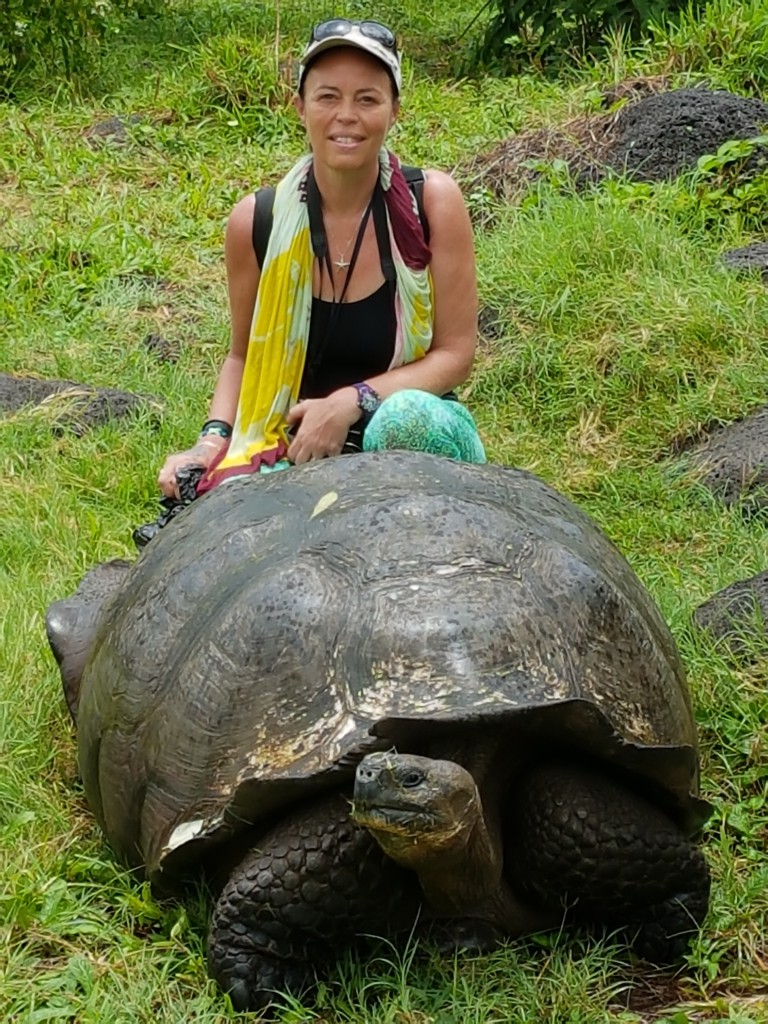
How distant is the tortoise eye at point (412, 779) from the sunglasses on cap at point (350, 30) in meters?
1.84

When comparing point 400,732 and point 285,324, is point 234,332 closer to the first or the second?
point 285,324

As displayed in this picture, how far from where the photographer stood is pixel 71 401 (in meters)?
5.13

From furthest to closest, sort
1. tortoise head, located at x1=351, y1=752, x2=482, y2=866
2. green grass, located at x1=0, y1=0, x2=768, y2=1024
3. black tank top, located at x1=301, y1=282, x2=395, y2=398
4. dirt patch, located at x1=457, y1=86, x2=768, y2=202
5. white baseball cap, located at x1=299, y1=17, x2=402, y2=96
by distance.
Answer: dirt patch, located at x1=457, y1=86, x2=768, y2=202 → black tank top, located at x1=301, y1=282, x2=395, y2=398 → white baseball cap, located at x1=299, y1=17, x2=402, y2=96 → green grass, located at x1=0, y1=0, x2=768, y2=1024 → tortoise head, located at x1=351, y1=752, x2=482, y2=866

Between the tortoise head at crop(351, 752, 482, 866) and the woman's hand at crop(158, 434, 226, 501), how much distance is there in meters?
1.53

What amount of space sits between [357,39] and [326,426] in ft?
2.76

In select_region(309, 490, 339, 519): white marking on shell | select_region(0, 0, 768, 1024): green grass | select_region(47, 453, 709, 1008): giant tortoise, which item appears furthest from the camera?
select_region(309, 490, 339, 519): white marking on shell

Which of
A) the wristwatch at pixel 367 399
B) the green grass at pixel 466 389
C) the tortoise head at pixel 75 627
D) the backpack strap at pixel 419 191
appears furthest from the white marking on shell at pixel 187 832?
the backpack strap at pixel 419 191

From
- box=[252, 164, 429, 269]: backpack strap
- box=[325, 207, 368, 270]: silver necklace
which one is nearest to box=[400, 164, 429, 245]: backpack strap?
box=[252, 164, 429, 269]: backpack strap

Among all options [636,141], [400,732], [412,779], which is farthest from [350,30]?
[636,141]

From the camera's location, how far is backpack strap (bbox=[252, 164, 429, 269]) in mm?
3416

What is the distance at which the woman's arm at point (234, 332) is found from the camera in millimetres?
3432

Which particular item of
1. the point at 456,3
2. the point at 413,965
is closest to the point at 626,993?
the point at 413,965

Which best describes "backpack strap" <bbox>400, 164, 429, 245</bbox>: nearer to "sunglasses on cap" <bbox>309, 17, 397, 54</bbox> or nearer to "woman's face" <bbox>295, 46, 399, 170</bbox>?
"woman's face" <bbox>295, 46, 399, 170</bbox>

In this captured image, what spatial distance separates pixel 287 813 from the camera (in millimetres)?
2234
